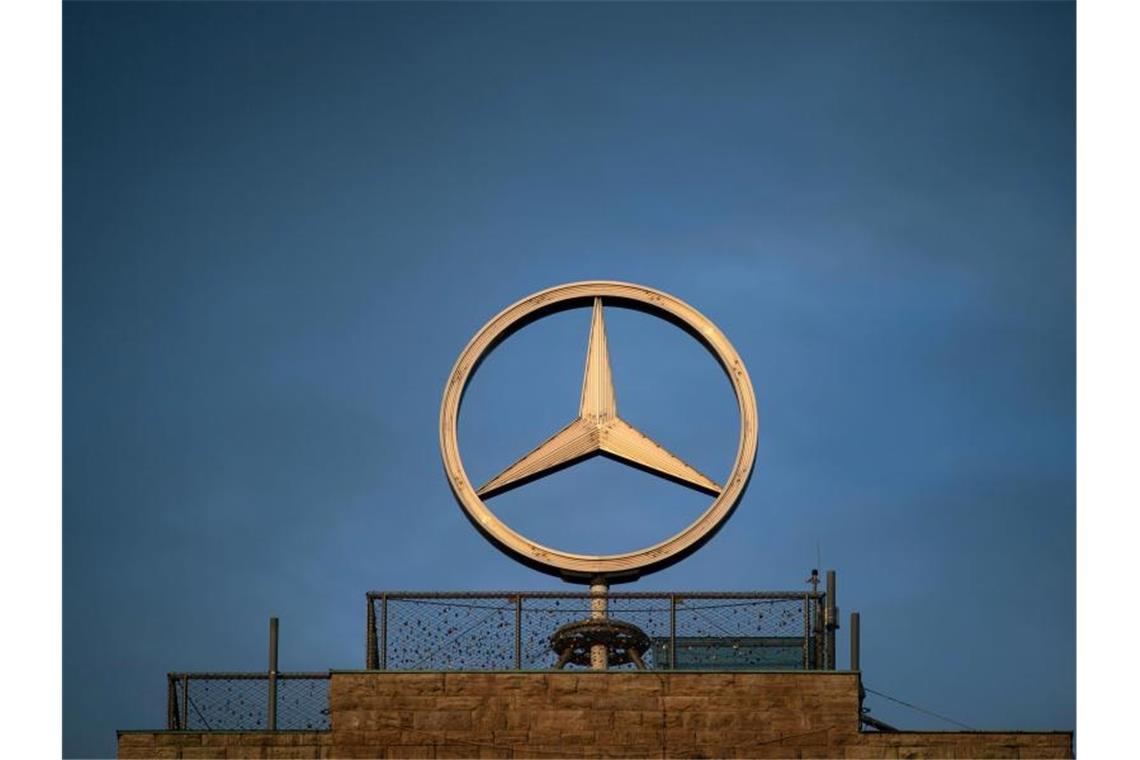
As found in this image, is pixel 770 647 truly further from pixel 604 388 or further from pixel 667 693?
pixel 604 388

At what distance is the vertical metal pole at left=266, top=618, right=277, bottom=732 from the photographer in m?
45.5

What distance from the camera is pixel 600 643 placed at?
46094 mm

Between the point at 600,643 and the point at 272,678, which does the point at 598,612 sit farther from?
the point at 272,678

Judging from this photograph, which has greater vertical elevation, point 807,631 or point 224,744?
point 807,631

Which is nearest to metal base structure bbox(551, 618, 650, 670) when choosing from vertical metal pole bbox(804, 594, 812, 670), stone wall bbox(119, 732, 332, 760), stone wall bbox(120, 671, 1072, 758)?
stone wall bbox(120, 671, 1072, 758)

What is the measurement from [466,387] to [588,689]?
591cm

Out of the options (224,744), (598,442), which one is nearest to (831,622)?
(598,442)

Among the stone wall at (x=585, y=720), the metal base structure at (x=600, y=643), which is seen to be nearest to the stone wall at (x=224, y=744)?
the stone wall at (x=585, y=720)

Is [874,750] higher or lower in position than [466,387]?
lower

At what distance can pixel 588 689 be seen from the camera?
4503 cm

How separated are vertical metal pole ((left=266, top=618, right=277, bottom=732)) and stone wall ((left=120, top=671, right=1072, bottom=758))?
428mm

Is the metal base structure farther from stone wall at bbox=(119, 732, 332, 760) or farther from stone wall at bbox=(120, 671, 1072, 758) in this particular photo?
stone wall at bbox=(119, 732, 332, 760)

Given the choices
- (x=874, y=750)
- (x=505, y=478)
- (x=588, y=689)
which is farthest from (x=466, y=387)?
(x=874, y=750)

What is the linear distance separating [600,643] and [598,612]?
1.68 ft
